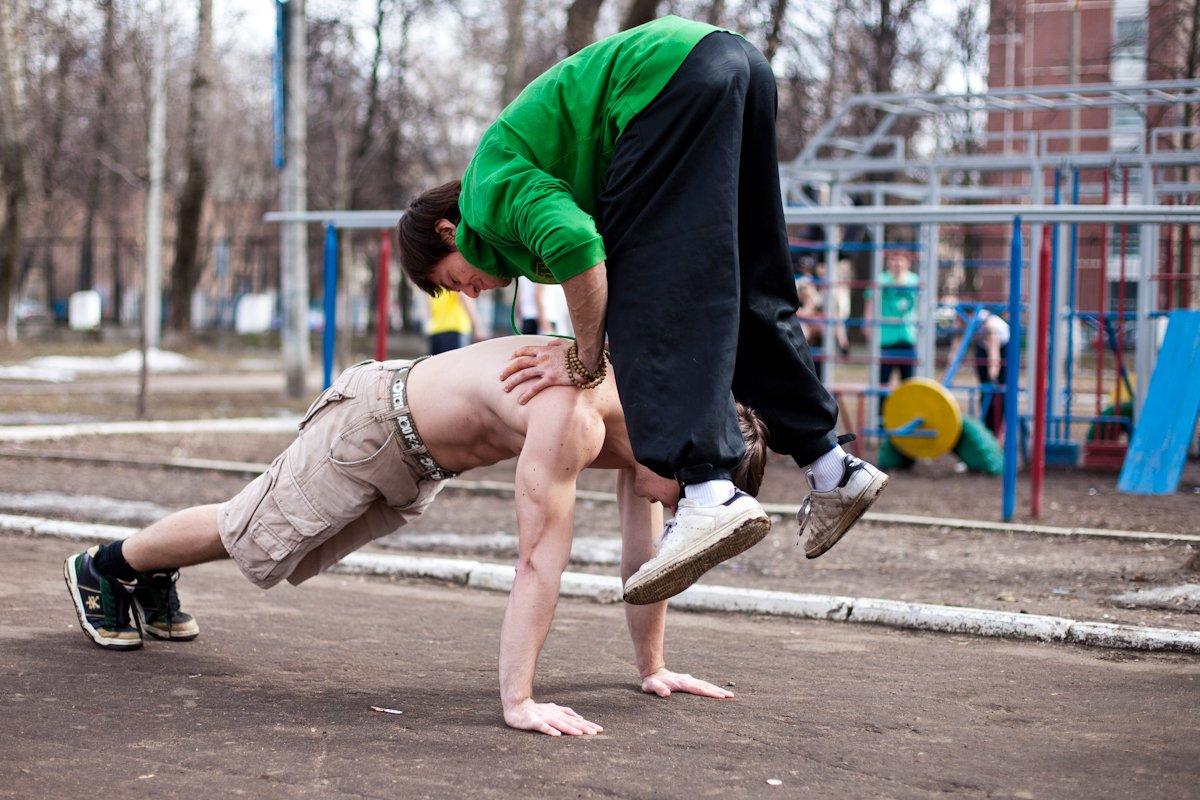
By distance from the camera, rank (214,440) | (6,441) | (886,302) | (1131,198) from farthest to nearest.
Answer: (1131,198) < (886,302) < (214,440) < (6,441)

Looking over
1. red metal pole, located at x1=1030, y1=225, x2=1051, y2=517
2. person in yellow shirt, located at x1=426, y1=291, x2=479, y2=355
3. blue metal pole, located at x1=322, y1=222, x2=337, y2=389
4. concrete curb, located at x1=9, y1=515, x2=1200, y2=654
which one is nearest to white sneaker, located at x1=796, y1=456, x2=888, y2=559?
concrete curb, located at x1=9, y1=515, x2=1200, y2=654

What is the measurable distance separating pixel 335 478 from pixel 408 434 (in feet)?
0.85

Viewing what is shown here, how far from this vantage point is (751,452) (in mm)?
3457

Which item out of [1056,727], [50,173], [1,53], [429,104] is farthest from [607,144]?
[50,173]

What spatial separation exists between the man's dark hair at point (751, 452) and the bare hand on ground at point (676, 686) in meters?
0.59

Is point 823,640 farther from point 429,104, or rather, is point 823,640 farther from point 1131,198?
point 429,104

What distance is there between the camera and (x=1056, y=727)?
3311 mm

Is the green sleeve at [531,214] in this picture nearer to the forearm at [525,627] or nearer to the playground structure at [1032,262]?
the forearm at [525,627]

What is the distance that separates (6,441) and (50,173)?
24399 millimetres

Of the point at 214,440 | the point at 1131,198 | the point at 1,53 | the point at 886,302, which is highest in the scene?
the point at 1,53

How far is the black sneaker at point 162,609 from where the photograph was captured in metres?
4.16

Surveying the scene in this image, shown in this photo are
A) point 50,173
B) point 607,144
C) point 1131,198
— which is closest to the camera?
point 607,144

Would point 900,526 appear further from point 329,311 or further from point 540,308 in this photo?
point 329,311

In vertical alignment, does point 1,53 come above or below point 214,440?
above
